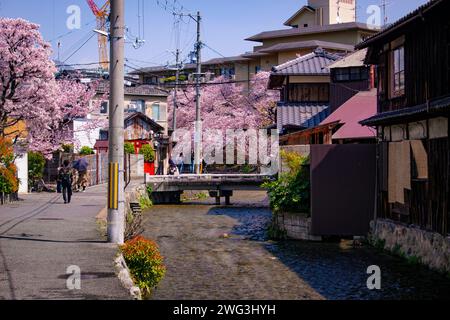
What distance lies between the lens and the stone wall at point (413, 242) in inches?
648

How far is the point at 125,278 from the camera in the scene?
40.3ft

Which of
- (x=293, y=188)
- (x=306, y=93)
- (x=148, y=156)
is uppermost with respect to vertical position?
(x=306, y=93)

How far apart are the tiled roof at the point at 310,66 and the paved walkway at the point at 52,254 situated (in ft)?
65.5

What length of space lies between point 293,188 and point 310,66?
19.6 metres

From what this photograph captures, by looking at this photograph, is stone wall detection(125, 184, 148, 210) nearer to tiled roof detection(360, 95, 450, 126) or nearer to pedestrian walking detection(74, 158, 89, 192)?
pedestrian walking detection(74, 158, 89, 192)

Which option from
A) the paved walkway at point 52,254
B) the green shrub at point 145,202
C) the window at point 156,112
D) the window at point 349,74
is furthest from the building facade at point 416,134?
the window at point 156,112

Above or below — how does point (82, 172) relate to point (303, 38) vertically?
below

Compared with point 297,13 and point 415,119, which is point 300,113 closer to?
point 415,119

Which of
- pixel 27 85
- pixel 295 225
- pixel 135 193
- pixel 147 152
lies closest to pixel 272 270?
pixel 295 225

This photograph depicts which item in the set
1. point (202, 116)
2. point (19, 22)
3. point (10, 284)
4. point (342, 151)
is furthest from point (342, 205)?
point (202, 116)

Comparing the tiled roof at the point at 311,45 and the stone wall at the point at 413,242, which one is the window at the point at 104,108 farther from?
the stone wall at the point at 413,242

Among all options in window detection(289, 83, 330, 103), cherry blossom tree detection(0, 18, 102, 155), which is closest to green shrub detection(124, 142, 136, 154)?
window detection(289, 83, 330, 103)

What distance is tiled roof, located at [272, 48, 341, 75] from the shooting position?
41.4 metres
